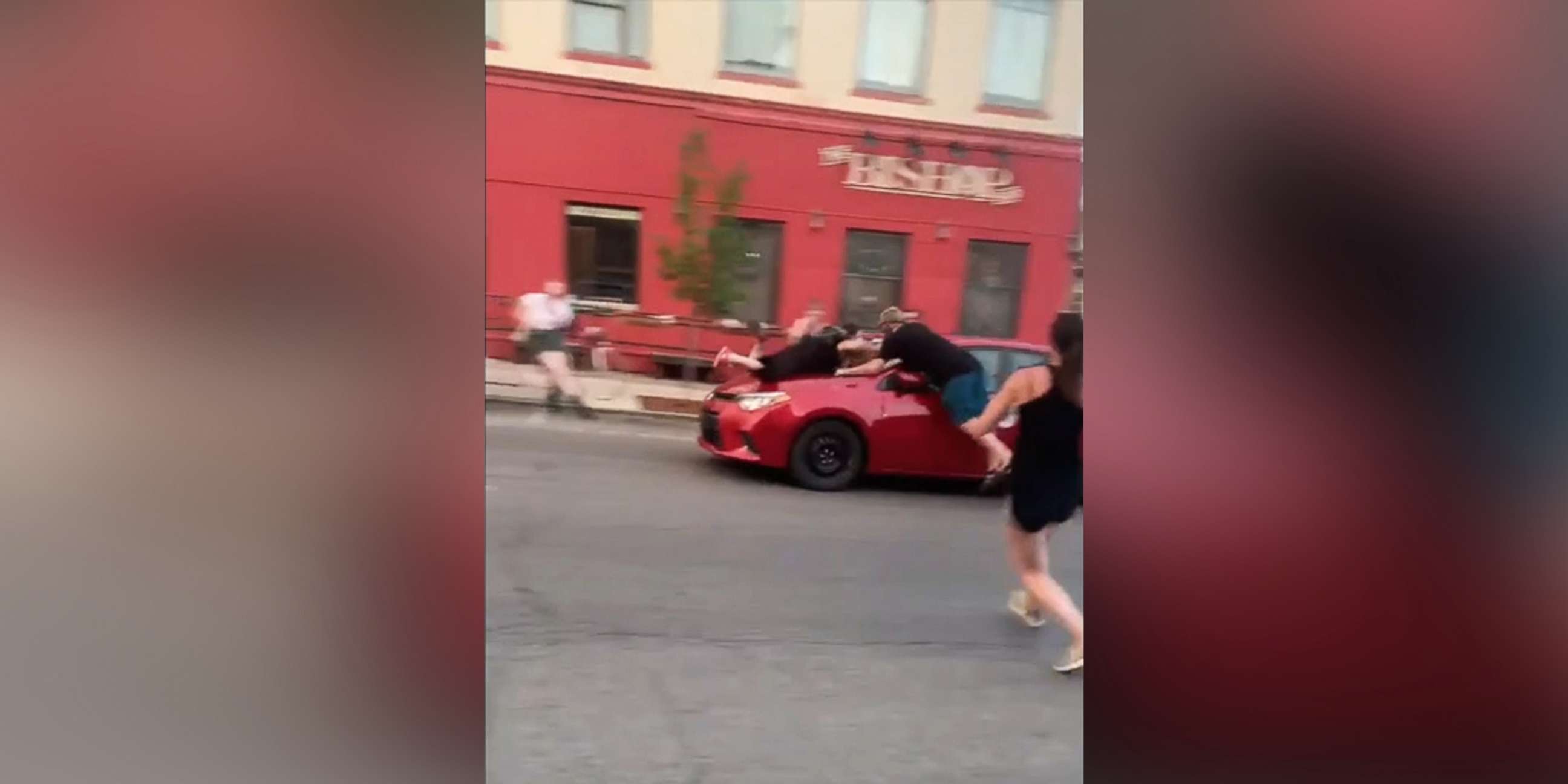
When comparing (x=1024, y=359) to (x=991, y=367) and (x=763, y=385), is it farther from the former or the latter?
(x=763, y=385)

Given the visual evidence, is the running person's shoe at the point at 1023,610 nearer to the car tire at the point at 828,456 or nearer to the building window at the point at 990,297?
the car tire at the point at 828,456

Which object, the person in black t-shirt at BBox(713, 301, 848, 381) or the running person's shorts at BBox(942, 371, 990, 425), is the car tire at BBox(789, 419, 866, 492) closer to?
the person in black t-shirt at BBox(713, 301, 848, 381)

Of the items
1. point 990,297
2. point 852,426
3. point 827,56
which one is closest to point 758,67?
point 827,56

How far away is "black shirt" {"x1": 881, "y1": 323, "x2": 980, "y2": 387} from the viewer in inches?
80.8

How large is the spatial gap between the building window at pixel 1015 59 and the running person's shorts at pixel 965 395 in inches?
28.4

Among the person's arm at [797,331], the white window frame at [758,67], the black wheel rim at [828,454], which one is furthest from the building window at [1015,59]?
the black wheel rim at [828,454]

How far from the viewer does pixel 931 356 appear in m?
Result: 2.06

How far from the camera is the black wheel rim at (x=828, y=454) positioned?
2.05 metres
